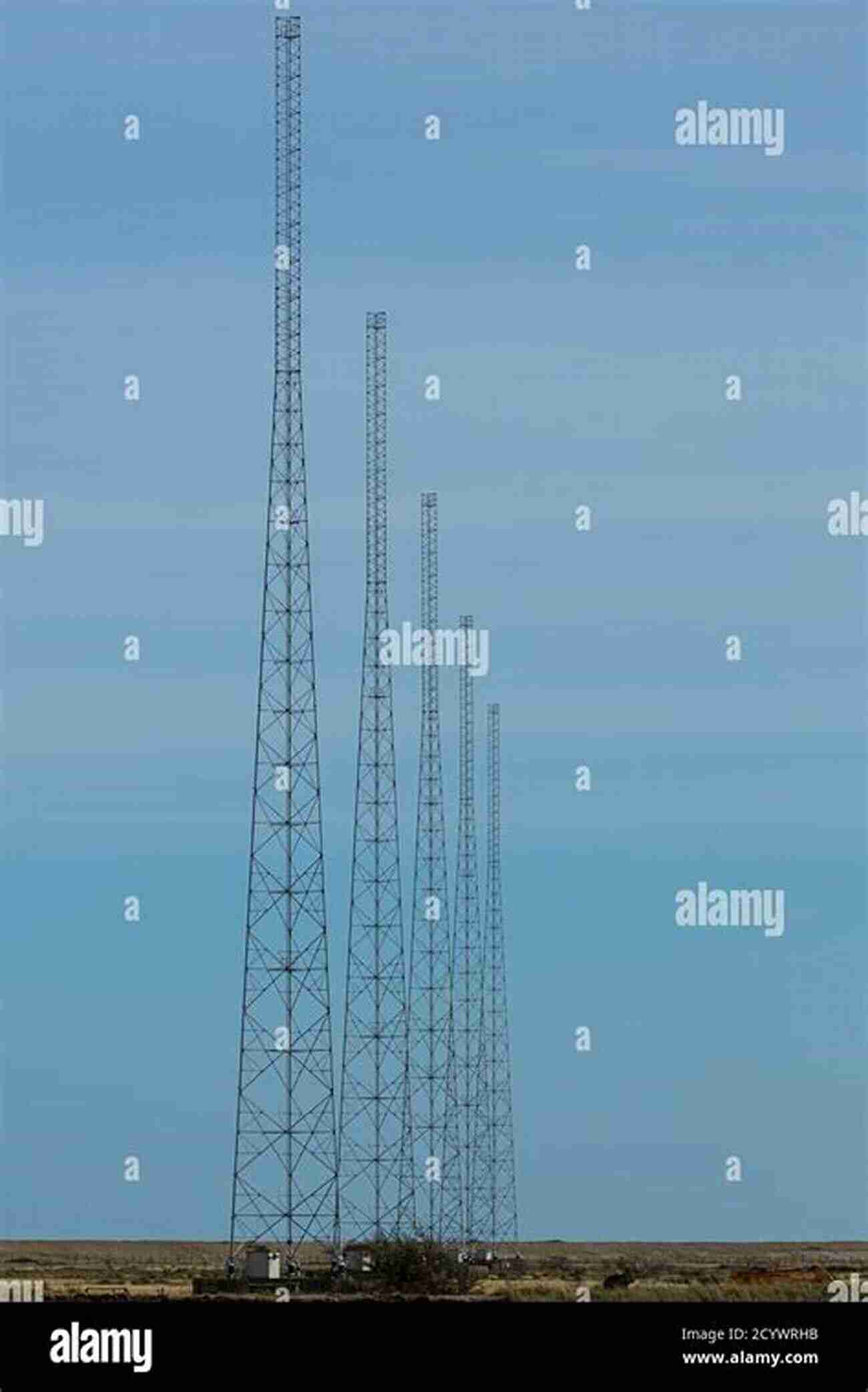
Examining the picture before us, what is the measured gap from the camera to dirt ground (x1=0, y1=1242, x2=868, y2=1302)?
250 feet

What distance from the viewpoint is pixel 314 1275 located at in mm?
78375

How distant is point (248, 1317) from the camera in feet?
164

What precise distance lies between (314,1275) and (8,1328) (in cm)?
3060

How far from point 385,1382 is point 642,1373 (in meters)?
3.55

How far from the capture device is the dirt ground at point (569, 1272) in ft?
250

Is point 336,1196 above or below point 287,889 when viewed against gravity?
below

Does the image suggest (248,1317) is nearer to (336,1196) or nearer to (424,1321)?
(424,1321)

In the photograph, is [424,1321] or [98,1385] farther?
[424,1321]

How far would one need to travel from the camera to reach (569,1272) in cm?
11669

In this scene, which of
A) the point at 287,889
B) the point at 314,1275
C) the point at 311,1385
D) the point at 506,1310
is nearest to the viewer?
the point at 311,1385

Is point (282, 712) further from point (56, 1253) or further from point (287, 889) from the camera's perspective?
point (56, 1253)

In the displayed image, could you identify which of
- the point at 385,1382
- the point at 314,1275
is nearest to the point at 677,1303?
the point at 385,1382

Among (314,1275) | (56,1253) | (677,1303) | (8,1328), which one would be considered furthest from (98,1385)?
(56,1253)

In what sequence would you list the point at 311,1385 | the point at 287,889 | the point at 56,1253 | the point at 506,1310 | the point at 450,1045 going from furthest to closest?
the point at 56,1253, the point at 450,1045, the point at 287,889, the point at 506,1310, the point at 311,1385
